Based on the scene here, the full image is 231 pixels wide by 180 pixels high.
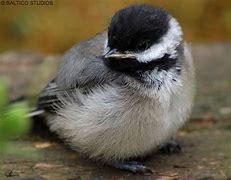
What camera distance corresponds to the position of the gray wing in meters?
3.11

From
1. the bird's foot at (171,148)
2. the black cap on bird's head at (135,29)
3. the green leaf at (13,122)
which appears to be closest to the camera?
the green leaf at (13,122)

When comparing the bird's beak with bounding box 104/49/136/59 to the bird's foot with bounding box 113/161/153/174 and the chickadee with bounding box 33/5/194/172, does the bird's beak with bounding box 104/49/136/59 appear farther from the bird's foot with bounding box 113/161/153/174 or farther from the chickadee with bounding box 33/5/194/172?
the bird's foot with bounding box 113/161/153/174

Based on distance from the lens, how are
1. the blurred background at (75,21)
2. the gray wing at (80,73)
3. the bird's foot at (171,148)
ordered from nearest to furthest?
1. the gray wing at (80,73)
2. the bird's foot at (171,148)
3. the blurred background at (75,21)

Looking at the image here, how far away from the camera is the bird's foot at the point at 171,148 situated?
347cm

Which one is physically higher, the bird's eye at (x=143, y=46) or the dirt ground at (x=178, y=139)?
the bird's eye at (x=143, y=46)

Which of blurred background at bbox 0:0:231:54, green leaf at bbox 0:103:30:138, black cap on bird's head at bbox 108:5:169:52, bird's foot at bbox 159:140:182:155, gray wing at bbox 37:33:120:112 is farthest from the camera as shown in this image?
blurred background at bbox 0:0:231:54

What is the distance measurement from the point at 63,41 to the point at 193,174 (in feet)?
10.2

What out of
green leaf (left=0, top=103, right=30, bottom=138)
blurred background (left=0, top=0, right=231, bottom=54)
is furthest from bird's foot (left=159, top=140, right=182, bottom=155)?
blurred background (left=0, top=0, right=231, bottom=54)

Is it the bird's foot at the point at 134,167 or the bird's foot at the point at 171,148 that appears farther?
the bird's foot at the point at 171,148

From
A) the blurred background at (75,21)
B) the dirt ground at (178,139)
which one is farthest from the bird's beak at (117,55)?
the blurred background at (75,21)

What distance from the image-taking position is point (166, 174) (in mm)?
3123

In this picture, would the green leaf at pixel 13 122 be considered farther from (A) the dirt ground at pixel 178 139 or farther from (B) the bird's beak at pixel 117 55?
(A) the dirt ground at pixel 178 139

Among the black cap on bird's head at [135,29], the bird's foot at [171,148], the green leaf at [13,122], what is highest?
the black cap on bird's head at [135,29]

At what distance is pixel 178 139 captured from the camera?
3709 mm
